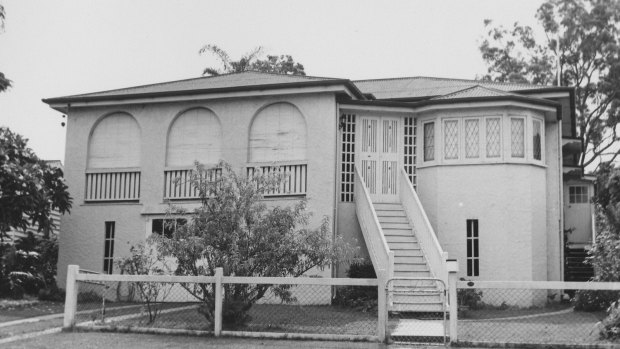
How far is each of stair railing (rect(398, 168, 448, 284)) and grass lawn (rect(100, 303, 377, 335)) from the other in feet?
6.25

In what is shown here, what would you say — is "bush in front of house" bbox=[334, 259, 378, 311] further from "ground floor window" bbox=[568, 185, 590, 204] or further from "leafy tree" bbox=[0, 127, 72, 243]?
"ground floor window" bbox=[568, 185, 590, 204]

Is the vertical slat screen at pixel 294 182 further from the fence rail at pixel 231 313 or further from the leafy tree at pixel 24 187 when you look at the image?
the leafy tree at pixel 24 187

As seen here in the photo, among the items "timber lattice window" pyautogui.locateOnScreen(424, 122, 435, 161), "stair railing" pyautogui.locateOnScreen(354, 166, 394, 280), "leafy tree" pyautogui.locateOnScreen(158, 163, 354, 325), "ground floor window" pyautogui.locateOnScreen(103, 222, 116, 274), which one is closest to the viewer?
"leafy tree" pyautogui.locateOnScreen(158, 163, 354, 325)

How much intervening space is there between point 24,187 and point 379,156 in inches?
377

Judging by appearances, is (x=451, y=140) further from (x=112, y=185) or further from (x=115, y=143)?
(x=112, y=185)

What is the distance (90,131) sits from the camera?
2244 cm

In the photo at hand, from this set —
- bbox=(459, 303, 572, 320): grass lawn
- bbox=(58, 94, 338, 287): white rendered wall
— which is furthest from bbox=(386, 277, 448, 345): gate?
bbox=(58, 94, 338, 287): white rendered wall

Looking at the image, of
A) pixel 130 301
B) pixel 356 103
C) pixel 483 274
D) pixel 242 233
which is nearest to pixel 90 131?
pixel 130 301

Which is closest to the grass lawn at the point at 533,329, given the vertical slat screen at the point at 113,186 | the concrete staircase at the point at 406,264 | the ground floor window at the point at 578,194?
the concrete staircase at the point at 406,264

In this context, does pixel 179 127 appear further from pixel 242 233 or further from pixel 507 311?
pixel 507 311

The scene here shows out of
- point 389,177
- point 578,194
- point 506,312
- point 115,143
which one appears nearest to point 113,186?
point 115,143

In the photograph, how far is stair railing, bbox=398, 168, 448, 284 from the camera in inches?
662

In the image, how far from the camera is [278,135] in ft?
68.9

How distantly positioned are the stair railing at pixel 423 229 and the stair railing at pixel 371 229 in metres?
1.10
